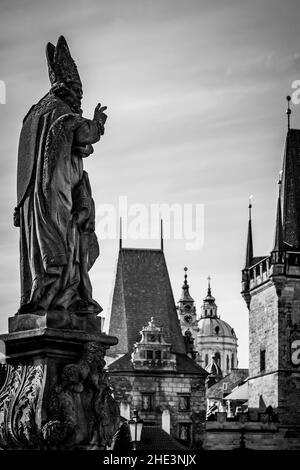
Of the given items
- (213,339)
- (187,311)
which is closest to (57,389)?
(187,311)

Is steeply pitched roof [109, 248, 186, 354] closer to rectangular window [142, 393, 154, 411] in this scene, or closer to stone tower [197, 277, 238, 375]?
rectangular window [142, 393, 154, 411]

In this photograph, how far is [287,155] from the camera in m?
62.9

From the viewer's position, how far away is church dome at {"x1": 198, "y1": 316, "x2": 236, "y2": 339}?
178 metres

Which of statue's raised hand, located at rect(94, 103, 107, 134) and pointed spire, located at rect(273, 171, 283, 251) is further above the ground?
pointed spire, located at rect(273, 171, 283, 251)

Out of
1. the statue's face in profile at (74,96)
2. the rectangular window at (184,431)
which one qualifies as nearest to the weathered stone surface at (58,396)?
the statue's face in profile at (74,96)

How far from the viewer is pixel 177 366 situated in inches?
2589

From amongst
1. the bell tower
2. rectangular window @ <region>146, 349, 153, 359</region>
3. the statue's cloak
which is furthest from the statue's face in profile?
the bell tower

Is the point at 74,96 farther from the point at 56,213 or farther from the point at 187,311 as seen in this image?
the point at 187,311

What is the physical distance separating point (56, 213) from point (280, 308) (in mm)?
51032

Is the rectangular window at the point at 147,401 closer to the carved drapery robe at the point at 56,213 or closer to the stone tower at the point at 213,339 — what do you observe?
the carved drapery robe at the point at 56,213

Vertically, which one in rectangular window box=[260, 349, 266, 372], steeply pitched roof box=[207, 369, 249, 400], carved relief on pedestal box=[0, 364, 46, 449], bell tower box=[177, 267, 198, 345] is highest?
bell tower box=[177, 267, 198, 345]

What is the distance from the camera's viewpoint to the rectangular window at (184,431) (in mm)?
62634

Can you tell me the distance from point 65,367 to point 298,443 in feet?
165

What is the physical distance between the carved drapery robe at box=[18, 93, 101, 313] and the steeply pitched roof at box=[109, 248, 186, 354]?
5950 centimetres
